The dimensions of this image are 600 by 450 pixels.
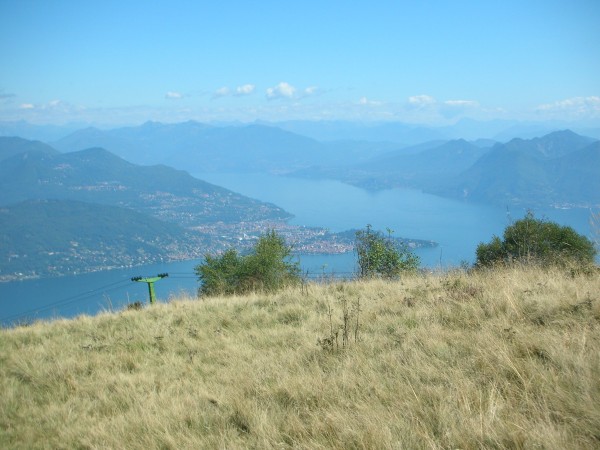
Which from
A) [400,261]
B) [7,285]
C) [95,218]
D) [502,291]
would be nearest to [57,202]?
[95,218]

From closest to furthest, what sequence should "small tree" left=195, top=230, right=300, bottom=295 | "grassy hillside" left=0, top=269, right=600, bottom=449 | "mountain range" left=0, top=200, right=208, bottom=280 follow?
"grassy hillside" left=0, top=269, right=600, bottom=449, "small tree" left=195, top=230, right=300, bottom=295, "mountain range" left=0, top=200, right=208, bottom=280

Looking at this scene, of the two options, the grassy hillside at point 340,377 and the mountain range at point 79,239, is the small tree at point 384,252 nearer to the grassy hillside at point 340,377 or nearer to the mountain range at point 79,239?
the grassy hillside at point 340,377

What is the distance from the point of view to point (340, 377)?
371 cm

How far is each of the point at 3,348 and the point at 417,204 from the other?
19698cm

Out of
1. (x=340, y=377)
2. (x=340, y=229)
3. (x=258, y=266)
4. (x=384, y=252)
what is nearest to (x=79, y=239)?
(x=340, y=229)

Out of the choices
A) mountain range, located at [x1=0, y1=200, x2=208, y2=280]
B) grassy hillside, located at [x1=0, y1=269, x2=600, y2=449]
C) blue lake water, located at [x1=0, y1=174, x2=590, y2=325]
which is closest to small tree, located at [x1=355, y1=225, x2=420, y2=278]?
blue lake water, located at [x1=0, y1=174, x2=590, y2=325]

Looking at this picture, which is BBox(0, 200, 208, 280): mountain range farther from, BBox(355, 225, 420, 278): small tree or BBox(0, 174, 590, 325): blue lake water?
BBox(355, 225, 420, 278): small tree

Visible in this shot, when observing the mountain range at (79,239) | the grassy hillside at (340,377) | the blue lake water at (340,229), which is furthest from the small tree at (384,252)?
the mountain range at (79,239)

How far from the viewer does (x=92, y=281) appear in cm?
9356

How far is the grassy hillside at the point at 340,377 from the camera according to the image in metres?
2.74

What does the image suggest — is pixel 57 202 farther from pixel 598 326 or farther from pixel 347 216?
pixel 598 326

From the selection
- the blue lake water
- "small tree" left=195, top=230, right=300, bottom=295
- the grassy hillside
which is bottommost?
the blue lake water

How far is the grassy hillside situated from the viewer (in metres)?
2.74

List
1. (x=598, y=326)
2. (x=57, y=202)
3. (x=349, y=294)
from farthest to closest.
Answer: (x=57, y=202) → (x=349, y=294) → (x=598, y=326)
